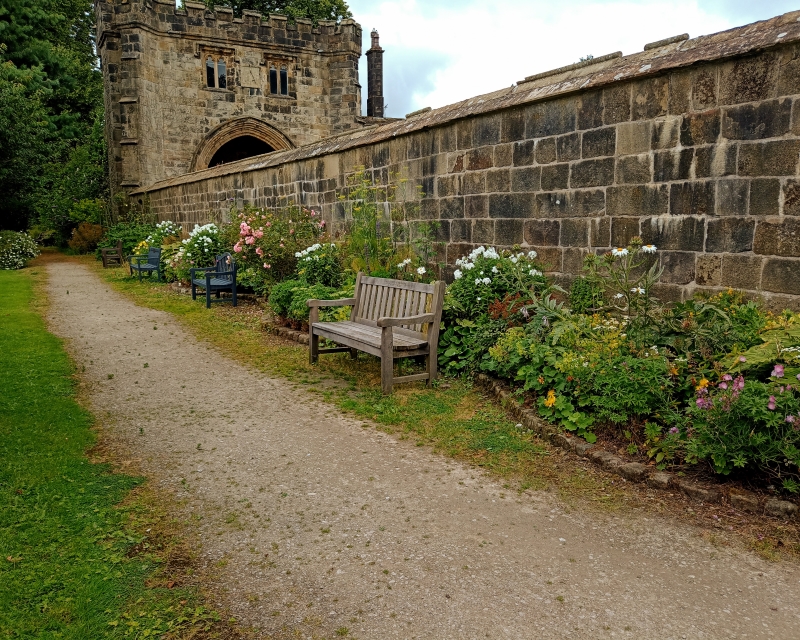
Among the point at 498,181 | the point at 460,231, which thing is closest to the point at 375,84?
the point at 460,231

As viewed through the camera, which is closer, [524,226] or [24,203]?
[524,226]

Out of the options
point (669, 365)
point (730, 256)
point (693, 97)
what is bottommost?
point (669, 365)

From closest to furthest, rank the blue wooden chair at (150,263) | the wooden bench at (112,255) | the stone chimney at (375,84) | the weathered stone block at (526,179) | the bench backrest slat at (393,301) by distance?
the bench backrest slat at (393,301), the weathered stone block at (526,179), the blue wooden chair at (150,263), the wooden bench at (112,255), the stone chimney at (375,84)

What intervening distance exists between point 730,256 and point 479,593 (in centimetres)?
318

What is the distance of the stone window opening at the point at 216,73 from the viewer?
2441 centimetres

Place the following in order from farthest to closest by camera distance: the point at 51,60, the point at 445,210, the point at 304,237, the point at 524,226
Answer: the point at 51,60, the point at 304,237, the point at 445,210, the point at 524,226

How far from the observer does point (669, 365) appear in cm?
422

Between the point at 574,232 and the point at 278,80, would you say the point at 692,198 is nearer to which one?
the point at 574,232

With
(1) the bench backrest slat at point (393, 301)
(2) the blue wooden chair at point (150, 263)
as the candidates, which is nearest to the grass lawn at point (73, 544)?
(1) the bench backrest slat at point (393, 301)

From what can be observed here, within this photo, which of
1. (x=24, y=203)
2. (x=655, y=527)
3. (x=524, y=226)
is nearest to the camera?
(x=655, y=527)

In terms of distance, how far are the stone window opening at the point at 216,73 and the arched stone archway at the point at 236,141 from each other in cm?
141

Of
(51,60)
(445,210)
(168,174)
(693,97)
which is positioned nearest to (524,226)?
(445,210)

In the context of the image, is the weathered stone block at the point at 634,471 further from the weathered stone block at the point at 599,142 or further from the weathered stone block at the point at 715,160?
the weathered stone block at the point at 599,142

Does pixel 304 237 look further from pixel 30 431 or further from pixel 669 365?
pixel 669 365
